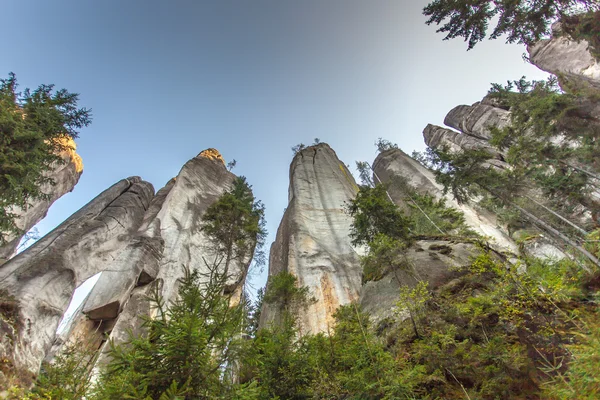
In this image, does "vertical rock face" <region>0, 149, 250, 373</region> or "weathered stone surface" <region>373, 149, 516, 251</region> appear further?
"weathered stone surface" <region>373, 149, 516, 251</region>

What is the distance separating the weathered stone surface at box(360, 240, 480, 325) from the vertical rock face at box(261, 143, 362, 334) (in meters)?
2.44

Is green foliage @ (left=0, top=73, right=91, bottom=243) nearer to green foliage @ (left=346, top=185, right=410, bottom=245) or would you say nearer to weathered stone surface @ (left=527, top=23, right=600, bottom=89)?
green foliage @ (left=346, top=185, right=410, bottom=245)

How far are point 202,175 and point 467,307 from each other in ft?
82.7

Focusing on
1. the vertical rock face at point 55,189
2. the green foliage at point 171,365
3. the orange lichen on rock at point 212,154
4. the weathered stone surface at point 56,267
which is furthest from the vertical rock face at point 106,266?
the orange lichen on rock at point 212,154

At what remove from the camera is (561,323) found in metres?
6.64

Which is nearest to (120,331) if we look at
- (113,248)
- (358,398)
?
(113,248)

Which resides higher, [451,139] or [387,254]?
[451,139]

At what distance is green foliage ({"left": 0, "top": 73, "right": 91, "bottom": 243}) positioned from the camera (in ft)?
33.3

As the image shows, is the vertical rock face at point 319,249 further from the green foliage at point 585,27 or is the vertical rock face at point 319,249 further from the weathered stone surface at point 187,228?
the green foliage at point 585,27

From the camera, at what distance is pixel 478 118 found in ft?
130

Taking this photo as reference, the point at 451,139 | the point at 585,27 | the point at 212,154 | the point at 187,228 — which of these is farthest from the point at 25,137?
the point at 451,139

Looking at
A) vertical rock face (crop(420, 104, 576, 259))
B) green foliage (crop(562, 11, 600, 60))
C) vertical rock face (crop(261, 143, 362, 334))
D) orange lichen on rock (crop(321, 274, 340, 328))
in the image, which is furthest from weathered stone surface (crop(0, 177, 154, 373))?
green foliage (crop(562, 11, 600, 60))

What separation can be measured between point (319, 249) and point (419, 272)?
10.2 meters

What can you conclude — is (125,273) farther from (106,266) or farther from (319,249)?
(319,249)
